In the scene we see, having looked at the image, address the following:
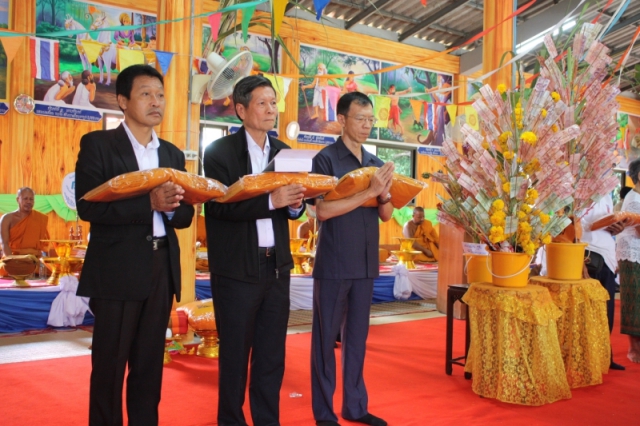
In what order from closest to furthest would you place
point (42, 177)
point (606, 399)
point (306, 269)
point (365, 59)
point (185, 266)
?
1. point (606, 399)
2. point (185, 266)
3. point (306, 269)
4. point (42, 177)
5. point (365, 59)

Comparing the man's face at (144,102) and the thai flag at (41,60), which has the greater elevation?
the thai flag at (41,60)

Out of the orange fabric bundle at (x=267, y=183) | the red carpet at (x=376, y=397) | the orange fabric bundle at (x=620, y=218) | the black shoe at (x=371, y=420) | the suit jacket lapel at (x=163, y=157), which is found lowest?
the red carpet at (x=376, y=397)

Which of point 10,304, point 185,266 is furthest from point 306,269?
point 10,304

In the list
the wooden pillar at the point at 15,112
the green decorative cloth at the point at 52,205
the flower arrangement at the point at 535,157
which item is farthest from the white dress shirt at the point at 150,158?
the wooden pillar at the point at 15,112

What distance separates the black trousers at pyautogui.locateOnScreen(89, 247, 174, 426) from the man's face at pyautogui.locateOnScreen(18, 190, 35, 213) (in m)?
4.70

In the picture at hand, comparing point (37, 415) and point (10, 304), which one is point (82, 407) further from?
point (10, 304)

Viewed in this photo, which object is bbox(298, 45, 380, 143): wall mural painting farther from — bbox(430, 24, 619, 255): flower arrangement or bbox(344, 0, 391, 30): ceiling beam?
bbox(430, 24, 619, 255): flower arrangement

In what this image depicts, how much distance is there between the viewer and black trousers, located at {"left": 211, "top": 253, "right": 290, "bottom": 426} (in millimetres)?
2107

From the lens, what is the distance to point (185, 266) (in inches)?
165

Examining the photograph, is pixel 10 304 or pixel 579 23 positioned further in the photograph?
pixel 10 304

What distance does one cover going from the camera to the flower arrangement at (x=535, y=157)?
2.85 metres

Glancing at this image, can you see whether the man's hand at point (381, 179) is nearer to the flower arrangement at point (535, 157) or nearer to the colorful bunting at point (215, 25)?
the flower arrangement at point (535, 157)

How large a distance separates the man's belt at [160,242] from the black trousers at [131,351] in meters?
0.01

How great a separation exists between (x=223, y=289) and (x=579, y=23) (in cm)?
250
